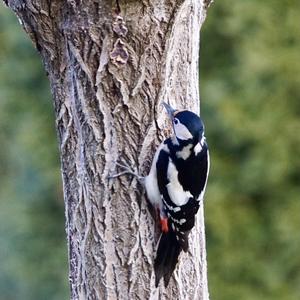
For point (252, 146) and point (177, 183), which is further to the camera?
point (252, 146)

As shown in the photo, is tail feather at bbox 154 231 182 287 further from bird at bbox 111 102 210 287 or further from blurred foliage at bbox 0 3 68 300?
blurred foliage at bbox 0 3 68 300

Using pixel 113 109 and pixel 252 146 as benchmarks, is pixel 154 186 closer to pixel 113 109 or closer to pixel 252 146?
pixel 113 109

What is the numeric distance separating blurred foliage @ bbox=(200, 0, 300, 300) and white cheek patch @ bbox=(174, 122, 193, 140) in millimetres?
2113

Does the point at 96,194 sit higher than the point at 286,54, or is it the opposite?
the point at 286,54

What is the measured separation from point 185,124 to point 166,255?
48cm

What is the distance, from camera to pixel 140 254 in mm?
3141

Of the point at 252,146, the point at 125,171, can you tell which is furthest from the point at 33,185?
the point at 125,171

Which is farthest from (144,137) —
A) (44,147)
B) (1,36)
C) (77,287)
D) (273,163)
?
(1,36)

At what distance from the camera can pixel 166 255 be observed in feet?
10.3

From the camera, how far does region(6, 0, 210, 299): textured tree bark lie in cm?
298

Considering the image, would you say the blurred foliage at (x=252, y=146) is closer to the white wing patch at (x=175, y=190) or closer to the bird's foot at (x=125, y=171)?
the white wing patch at (x=175, y=190)

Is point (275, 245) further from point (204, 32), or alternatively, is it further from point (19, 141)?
point (19, 141)

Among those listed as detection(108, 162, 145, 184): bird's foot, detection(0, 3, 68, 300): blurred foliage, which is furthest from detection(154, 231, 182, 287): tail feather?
detection(0, 3, 68, 300): blurred foliage

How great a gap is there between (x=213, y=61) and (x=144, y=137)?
8.43 feet
